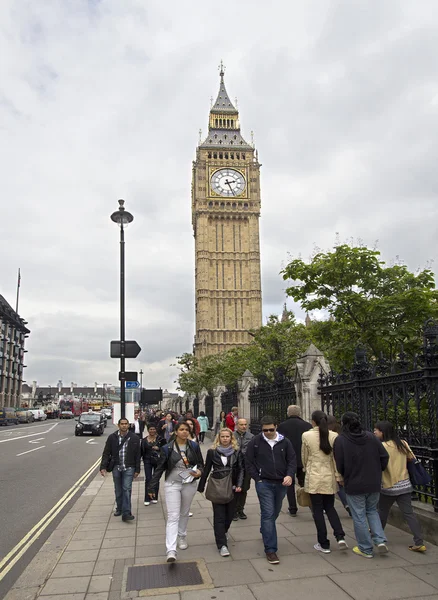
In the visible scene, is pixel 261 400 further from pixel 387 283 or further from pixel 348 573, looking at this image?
pixel 348 573

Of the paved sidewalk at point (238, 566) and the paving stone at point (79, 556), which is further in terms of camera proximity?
the paving stone at point (79, 556)

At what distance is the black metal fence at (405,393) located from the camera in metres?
6.43

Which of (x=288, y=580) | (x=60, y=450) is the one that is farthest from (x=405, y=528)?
(x=60, y=450)

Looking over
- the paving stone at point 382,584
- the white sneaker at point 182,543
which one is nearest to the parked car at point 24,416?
the white sneaker at point 182,543

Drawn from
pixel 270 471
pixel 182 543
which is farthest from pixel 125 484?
pixel 270 471

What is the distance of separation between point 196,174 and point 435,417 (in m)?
82.6

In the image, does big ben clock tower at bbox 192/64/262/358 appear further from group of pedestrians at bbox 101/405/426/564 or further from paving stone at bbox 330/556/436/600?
paving stone at bbox 330/556/436/600

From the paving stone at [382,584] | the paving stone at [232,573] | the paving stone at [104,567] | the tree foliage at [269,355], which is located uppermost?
the tree foliage at [269,355]

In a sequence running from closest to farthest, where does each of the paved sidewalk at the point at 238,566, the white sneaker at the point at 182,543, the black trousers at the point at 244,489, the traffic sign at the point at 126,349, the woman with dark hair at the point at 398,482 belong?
the paved sidewalk at the point at 238,566
the woman with dark hair at the point at 398,482
the white sneaker at the point at 182,543
the black trousers at the point at 244,489
the traffic sign at the point at 126,349

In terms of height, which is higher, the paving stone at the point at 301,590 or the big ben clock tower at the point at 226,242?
the big ben clock tower at the point at 226,242

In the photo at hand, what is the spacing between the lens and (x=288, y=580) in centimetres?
503

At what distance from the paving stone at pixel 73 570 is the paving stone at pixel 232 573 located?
53.7 inches

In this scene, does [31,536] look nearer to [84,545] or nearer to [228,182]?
[84,545]

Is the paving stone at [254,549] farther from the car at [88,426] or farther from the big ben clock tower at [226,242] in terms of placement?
the big ben clock tower at [226,242]
